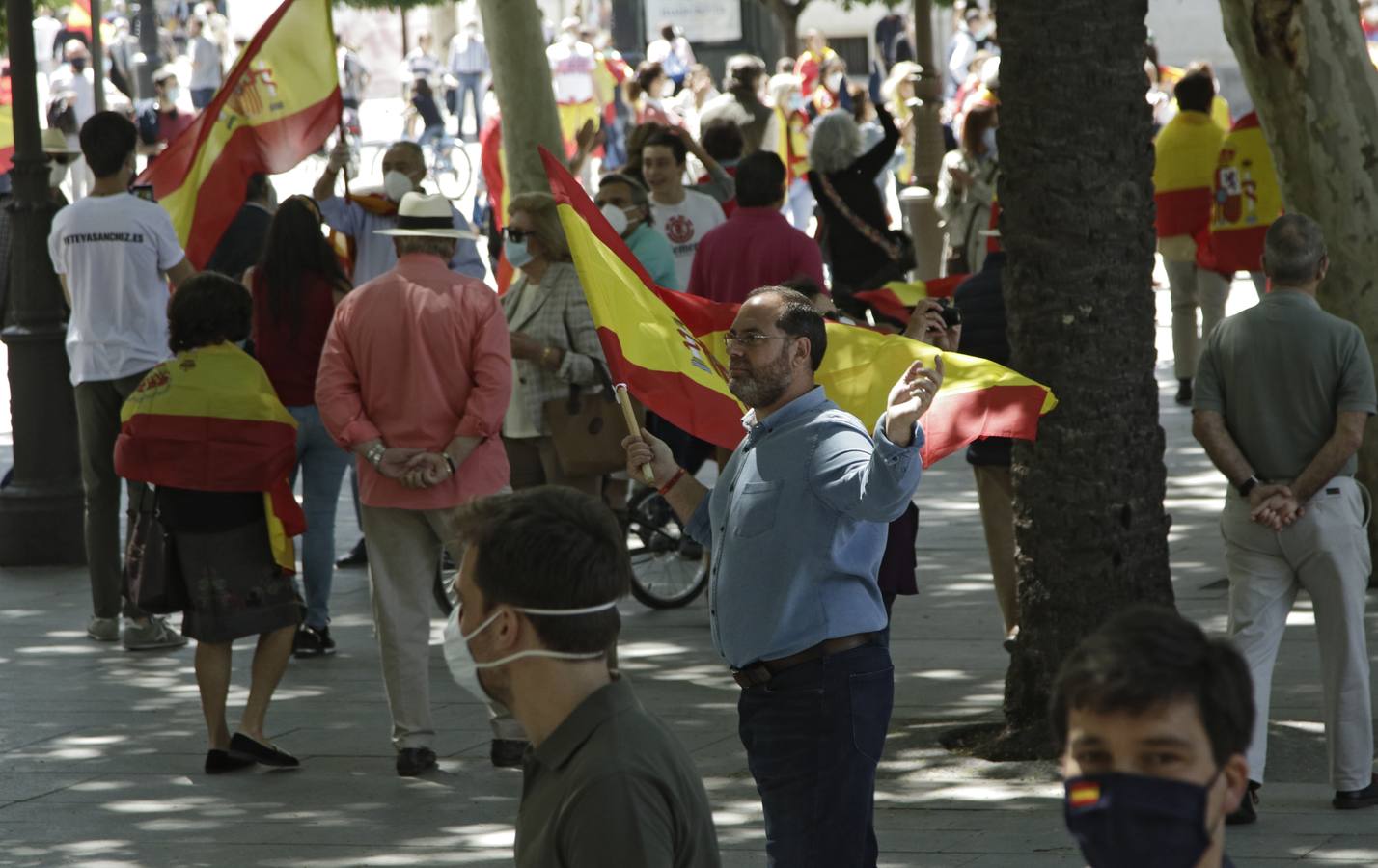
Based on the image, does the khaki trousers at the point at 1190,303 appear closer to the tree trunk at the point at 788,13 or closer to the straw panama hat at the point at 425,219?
the straw panama hat at the point at 425,219

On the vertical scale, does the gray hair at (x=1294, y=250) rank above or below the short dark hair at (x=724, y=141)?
below

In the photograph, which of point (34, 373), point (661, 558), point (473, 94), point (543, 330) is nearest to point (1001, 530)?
point (661, 558)

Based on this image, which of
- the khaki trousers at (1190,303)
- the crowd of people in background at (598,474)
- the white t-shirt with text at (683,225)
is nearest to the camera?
the crowd of people in background at (598,474)

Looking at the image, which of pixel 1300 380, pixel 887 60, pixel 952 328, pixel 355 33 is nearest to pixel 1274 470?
pixel 1300 380

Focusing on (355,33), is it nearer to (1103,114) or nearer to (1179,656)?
(1103,114)

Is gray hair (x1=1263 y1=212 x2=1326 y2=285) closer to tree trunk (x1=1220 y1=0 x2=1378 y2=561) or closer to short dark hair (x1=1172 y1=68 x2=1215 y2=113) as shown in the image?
tree trunk (x1=1220 y1=0 x2=1378 y2=561)

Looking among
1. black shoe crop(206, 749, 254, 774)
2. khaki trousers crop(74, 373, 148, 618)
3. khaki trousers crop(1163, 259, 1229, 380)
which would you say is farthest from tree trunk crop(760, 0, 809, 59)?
black shoe crop(206, 749, 254, 774)

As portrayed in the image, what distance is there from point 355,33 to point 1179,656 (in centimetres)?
5581

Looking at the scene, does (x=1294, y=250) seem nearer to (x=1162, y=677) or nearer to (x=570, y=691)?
(x=570, y=691)

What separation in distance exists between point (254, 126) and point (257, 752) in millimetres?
4452

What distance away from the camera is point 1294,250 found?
22.5 feet

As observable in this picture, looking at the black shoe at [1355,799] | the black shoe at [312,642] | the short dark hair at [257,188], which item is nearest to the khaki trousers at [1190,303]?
the short dark hair at [257,188]

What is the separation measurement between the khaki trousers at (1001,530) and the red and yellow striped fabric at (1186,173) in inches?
236

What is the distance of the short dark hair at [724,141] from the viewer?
1381cm
